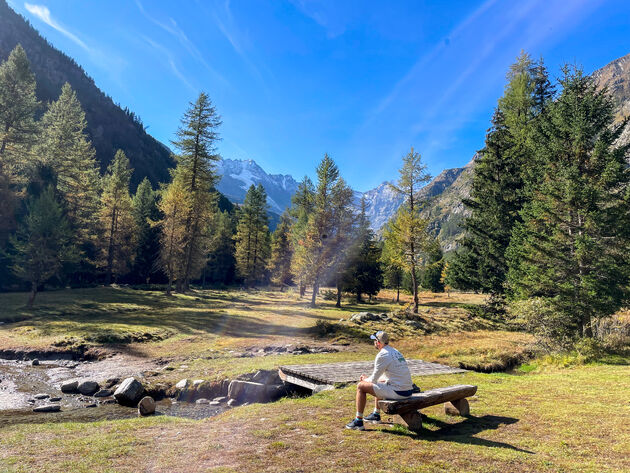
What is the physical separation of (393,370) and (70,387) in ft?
44.5

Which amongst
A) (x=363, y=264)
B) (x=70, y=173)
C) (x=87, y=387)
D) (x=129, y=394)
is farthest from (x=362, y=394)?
(x=70, y=173)

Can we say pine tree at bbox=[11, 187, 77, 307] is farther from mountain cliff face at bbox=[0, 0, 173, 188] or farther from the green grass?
mountain cliff face at bbox=[0, 0, 173, 188]

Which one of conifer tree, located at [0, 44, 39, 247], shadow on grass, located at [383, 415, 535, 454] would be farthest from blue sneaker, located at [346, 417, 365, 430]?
conifer tree, located at [0, 44, 39, 247]

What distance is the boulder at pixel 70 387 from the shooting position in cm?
1302

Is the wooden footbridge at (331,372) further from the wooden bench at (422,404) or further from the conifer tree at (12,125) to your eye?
the conifer tree at (12,125)

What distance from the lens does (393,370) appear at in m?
6.48

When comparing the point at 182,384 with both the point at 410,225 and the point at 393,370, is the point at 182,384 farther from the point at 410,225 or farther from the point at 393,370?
the point at 410,225

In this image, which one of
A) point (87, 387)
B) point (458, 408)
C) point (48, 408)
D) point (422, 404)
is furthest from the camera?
point (87, 387)

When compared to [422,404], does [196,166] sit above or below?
above

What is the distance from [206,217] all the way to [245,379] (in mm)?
33782

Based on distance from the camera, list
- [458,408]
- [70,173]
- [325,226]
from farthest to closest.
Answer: [70,173], [325,226], [458,408]

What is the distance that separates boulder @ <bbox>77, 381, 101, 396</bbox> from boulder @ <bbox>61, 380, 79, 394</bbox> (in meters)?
0.22

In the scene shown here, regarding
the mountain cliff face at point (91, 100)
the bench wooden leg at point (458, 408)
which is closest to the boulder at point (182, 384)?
the bench wooden leg at point (458, 408)

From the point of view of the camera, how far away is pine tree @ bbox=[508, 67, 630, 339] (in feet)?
55.2
